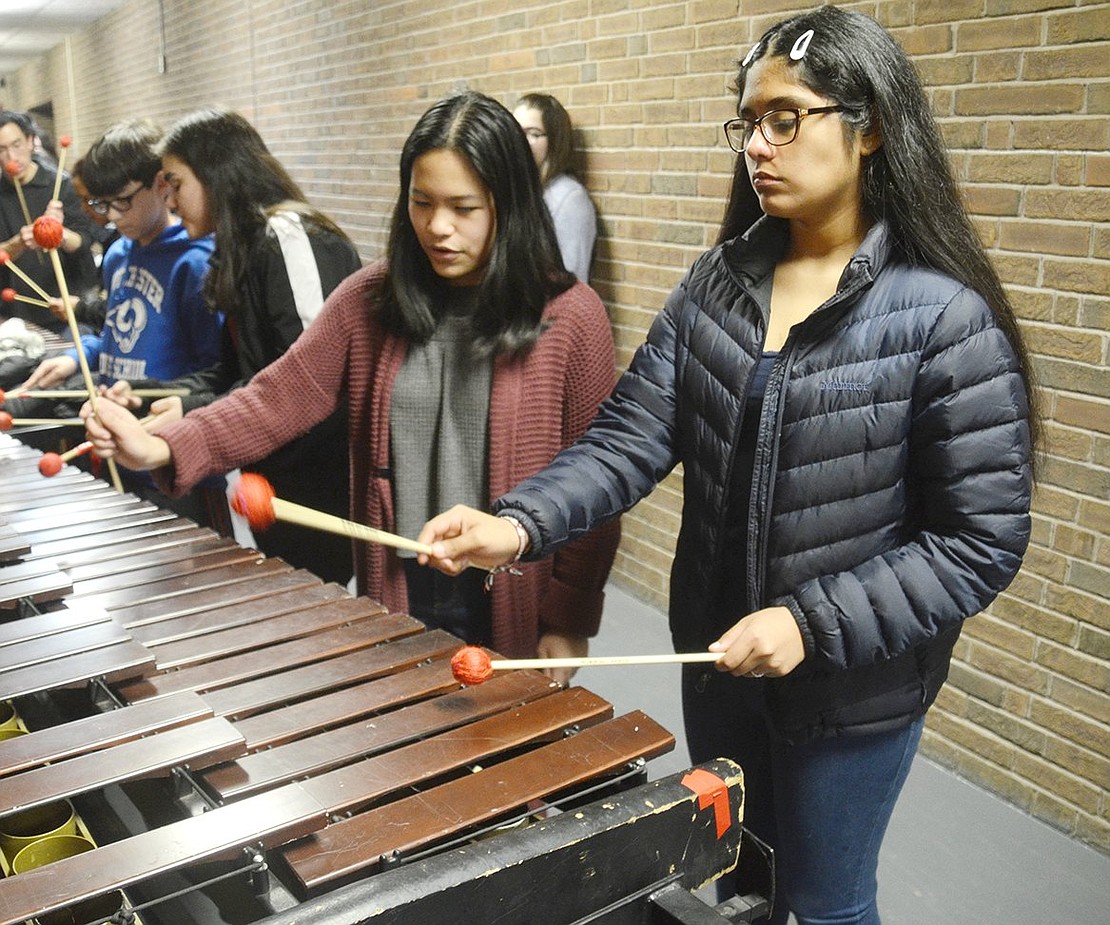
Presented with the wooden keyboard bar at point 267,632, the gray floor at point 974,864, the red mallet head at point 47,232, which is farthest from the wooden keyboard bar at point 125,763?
the gray floor at point 974,864

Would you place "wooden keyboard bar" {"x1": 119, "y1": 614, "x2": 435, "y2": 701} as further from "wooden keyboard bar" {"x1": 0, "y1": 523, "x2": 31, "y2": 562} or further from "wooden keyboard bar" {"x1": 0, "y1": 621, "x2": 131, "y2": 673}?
"wooden keyboard bar" {"x1": 0, "y1": 523, "x2": 31, "y2": 562}

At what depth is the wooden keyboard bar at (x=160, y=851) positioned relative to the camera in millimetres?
1060

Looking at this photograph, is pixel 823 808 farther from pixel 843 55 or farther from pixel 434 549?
pixel 843 55

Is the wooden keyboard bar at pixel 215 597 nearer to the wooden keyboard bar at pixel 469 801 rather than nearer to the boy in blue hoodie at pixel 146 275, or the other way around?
the wooden keyboard bar at pixel 469 801

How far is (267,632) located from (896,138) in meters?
1.16

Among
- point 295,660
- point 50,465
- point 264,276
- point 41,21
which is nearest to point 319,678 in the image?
point 295,660

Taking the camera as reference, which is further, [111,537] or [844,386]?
[111,537]

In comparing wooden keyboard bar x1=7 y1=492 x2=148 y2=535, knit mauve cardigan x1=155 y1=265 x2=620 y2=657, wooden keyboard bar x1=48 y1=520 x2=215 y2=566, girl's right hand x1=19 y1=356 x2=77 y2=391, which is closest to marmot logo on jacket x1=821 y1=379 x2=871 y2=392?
knit mauve cardigan x1=155 y1=265 x2=620 y2=657

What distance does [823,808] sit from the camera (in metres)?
1.50

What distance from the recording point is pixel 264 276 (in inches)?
102

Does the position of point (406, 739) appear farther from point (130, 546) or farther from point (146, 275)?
point (146, 275)

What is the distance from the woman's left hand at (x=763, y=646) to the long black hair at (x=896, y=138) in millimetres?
432

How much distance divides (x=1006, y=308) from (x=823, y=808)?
720 millimetres

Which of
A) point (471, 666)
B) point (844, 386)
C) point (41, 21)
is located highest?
point (41, 21)
